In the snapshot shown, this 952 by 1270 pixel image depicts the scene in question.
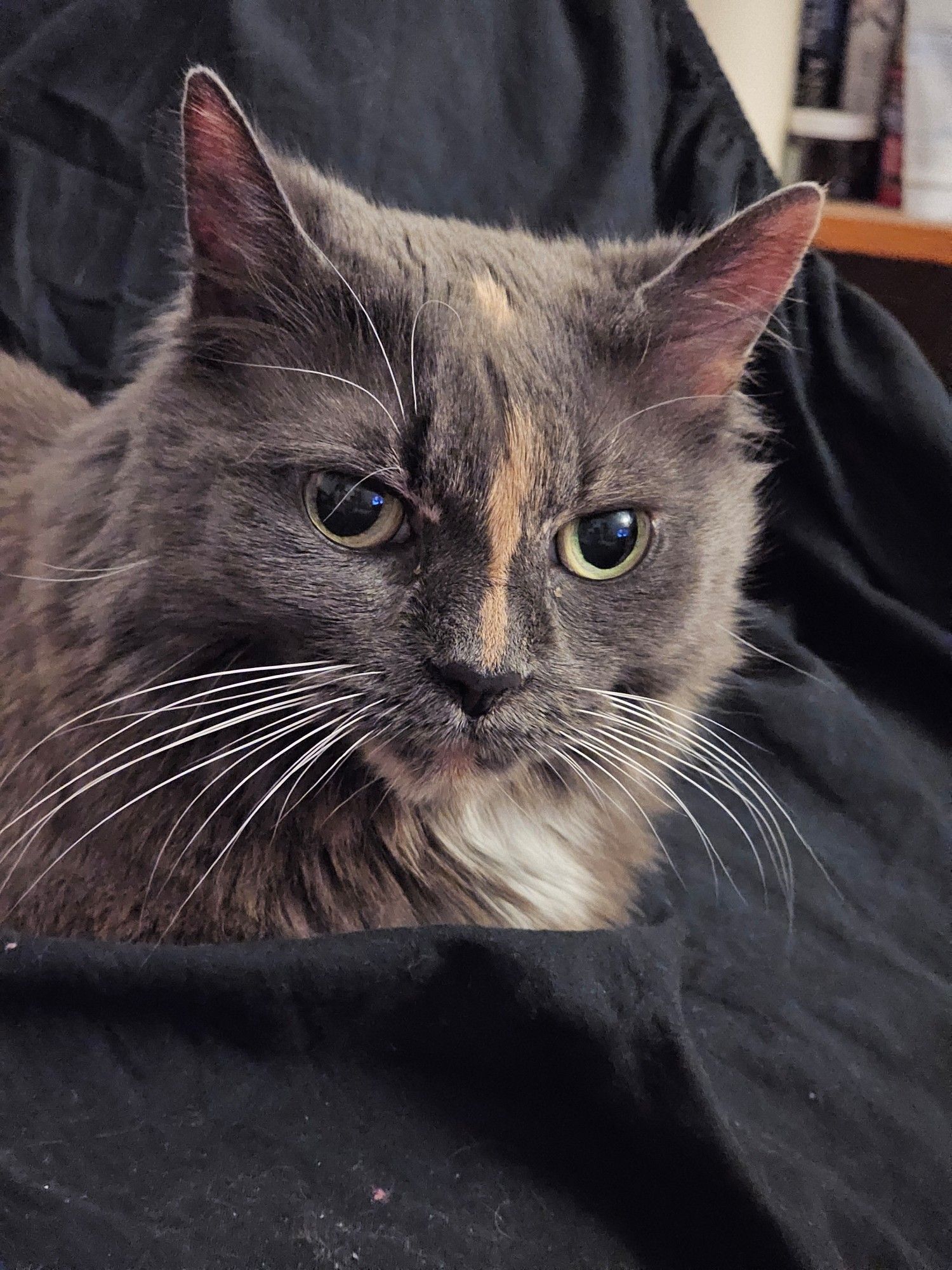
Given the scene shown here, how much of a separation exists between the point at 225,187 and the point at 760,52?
5.27ft

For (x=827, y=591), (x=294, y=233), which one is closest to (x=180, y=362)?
(x=294, y=233)

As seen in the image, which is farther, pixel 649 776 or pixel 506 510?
pixel 649 776

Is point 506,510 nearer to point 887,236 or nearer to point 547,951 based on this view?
point 547,951

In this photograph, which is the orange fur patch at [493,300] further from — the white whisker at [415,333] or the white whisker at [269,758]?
the white whisker at [269,758]

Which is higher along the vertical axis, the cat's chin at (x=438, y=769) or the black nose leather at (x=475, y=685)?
the black nose leather at (x=475, y=685)

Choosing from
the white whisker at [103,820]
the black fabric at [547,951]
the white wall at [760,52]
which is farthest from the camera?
the white wall at [760,52]

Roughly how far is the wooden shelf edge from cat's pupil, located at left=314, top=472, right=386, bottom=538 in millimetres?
1530

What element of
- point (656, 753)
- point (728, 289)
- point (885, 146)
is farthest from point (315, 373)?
point (885, 146)

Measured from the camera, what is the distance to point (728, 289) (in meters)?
Result: 0.92

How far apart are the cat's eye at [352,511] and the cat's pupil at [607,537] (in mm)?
177

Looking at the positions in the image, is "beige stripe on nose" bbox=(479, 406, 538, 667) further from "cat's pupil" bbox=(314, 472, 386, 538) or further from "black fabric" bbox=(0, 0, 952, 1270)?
"black fabric" bbox=(0, 0, 952, 1270)

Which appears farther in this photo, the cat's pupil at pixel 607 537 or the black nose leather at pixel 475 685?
the cat's pupil at pixel 607 537

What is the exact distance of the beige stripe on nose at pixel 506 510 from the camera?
2.50 ft

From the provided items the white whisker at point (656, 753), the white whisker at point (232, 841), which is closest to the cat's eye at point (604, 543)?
the white whisker at point (656, 753)
